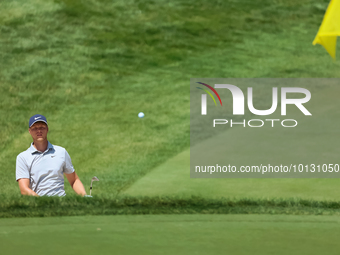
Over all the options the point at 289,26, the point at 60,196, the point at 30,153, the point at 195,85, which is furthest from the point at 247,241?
the point at 289,26

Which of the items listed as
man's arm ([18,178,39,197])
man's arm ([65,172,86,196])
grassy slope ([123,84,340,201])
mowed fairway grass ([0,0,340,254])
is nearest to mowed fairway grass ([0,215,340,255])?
mowed fairway grass ([0,0,340,254])

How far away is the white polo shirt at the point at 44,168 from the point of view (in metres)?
3.37

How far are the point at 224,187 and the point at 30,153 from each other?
1673mm

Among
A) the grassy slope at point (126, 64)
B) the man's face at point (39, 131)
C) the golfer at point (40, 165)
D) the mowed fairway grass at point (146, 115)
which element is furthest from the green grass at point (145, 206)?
the grassy slope at point (126, 64)

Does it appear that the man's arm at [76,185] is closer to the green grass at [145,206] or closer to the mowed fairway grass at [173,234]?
the green grass at [145,206]

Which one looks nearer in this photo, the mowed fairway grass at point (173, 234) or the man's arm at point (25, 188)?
the mowed fairway grass at point (173, 234)

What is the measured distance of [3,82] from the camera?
6.91 m

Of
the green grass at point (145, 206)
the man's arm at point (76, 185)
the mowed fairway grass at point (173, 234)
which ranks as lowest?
the mowed fairway grass at point (173, 234)

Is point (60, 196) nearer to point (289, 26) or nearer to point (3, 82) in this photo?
point (3, 82)

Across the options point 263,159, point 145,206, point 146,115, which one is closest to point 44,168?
point 145,206

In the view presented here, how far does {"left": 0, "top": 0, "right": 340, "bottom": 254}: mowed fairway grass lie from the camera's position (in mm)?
2635

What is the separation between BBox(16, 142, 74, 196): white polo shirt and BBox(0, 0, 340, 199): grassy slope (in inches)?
54.1

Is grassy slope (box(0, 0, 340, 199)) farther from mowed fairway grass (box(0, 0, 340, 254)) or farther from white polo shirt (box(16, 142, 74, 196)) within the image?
white polo shirt (box(16, 142, 74, 196))

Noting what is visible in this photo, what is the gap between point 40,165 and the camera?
3367mm
